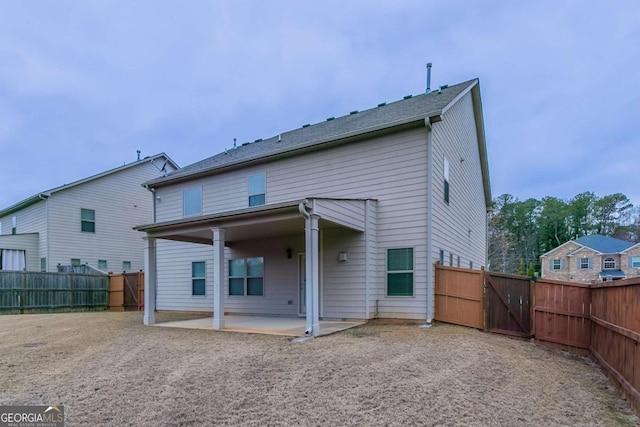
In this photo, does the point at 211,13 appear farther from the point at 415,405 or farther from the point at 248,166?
the point at 415,405

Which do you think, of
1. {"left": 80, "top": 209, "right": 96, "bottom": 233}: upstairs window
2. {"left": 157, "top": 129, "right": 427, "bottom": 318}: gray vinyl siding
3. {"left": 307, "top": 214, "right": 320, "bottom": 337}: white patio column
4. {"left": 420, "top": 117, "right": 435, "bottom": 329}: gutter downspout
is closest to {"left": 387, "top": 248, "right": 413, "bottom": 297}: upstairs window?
{"left": 157, "top": 129, "right": 427, "bottom": 318}: gray vinyl siding

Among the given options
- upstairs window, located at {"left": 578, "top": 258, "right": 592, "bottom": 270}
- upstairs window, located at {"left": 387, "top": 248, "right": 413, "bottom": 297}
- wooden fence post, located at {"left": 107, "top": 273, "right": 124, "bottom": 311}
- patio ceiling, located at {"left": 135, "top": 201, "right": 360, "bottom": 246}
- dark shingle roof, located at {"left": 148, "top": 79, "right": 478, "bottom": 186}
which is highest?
dark shingle roof, located at {"left": 148, "top": 79, "right": 478, "bottom": 186}

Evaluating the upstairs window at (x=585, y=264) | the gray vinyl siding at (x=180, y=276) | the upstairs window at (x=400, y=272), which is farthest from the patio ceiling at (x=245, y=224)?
the upstairs window at (x=585, y=264)

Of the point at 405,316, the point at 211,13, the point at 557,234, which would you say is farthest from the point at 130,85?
the point at 557,234

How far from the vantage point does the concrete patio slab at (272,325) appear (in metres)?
7.67

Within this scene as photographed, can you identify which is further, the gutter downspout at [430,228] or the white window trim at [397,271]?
the white window trim at [397,271]

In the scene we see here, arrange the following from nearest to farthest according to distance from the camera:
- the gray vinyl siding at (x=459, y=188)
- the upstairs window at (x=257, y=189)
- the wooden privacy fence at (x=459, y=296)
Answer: the wooden privacy fence at (x=459, y=296) → the gray vinyl siding at (x=459, y=188) → the upstairs window at (x=257, y=189)

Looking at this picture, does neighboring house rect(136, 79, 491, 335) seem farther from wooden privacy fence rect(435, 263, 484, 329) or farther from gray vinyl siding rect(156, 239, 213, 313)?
wooden privacy fence rect(435, 263, 484, 329)

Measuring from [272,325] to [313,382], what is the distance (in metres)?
4.43

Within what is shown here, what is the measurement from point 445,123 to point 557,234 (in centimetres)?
5424

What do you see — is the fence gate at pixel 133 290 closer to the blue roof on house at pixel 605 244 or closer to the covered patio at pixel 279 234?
the covered patio at pixel 279 234

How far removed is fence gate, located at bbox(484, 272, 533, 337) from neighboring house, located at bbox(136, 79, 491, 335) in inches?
49.3

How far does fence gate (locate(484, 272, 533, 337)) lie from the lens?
806cm

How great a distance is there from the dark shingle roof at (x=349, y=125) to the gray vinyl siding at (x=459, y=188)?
0.48 metres
